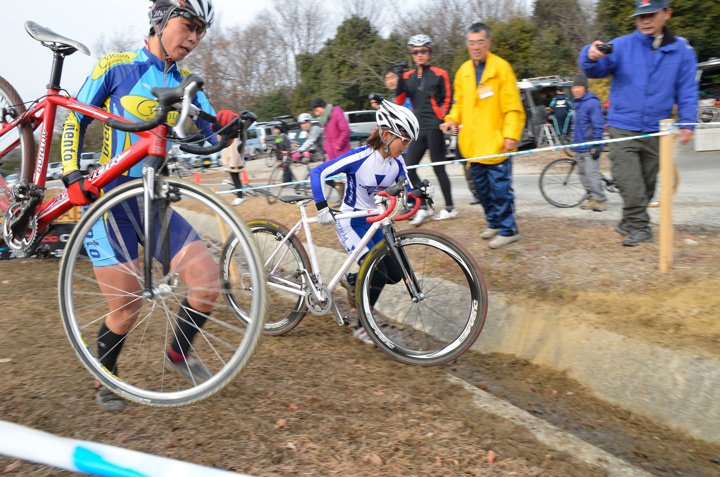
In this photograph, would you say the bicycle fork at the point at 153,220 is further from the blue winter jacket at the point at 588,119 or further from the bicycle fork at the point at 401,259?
the blue winter jacket at the point at 588,119

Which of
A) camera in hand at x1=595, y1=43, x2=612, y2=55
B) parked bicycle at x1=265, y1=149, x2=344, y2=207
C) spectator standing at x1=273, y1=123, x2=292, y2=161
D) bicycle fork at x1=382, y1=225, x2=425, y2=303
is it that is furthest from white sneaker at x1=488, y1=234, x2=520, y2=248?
spectator standing at x1=273, y1=123, x2=292, y2=161

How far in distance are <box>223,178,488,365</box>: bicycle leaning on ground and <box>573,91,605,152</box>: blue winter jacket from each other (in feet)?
15.7

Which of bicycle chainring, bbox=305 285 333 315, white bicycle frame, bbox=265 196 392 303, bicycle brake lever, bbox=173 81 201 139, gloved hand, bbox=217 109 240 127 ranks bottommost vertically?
bicycle chainring, bbox=305 285 333 315

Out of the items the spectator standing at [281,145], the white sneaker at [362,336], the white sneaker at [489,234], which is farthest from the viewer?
the spectator standing at [281,145]

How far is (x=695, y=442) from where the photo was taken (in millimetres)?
3494

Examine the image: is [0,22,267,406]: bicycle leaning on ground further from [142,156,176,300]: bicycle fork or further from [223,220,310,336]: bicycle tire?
[223,220,310,336]: bicycle tire

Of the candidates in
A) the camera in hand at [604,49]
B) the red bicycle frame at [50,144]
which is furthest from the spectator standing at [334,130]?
the red bicycle frame at [50,144]

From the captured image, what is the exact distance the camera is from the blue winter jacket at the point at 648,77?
16.8 feet

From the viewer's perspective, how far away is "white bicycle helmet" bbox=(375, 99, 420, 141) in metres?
4.18

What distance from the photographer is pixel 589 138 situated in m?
8.38

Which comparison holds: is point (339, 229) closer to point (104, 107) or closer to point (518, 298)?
point (518, 298)

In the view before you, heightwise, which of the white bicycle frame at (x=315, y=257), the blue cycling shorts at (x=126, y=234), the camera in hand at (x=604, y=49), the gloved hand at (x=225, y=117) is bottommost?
the white bicycle frame at (x=315, y=257)

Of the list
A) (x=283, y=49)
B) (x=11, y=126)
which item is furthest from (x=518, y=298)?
(x=283, y=49)

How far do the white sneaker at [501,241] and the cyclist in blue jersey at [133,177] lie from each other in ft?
12.7
